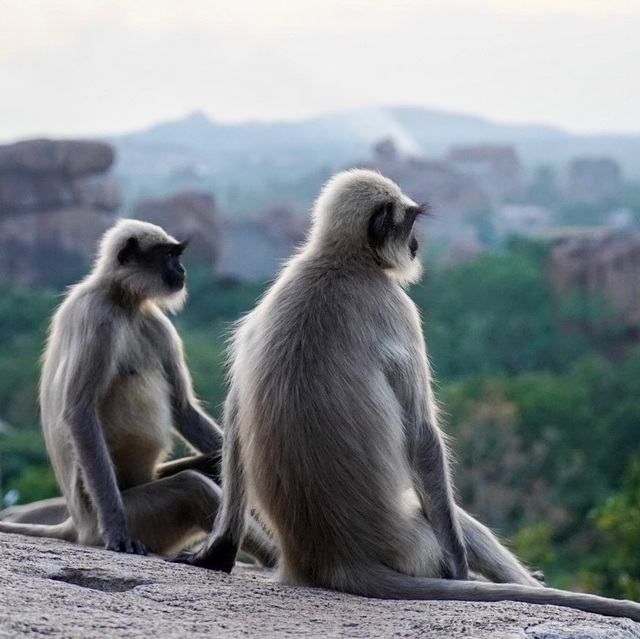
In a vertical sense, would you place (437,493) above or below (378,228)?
below

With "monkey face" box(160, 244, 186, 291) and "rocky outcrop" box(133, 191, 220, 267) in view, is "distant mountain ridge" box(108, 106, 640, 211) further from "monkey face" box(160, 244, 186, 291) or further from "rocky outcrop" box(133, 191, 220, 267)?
"monkey face" box(160, 244, 186, 291)

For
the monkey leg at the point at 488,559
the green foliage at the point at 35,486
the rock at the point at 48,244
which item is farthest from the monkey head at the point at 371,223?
the rock at the point at 48,244

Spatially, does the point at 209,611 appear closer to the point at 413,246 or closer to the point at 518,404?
the point at 413,246

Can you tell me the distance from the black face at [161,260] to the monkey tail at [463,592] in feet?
5.56

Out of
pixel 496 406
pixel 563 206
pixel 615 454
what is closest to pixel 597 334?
pixel 615 454

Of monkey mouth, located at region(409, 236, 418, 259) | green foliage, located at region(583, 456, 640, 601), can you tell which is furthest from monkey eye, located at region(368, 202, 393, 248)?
green foliage, located at region(583, 456, 640, 601)

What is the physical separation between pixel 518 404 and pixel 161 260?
24420 mm

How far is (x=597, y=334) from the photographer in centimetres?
4216

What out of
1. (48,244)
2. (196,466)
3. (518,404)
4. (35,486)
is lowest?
(35,486)

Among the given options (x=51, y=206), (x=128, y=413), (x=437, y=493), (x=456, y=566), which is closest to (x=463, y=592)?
(x=456, y=566)

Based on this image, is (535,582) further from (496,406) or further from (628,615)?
(496,406)

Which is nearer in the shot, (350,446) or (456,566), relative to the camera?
(350,446)

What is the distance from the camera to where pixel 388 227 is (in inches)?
159

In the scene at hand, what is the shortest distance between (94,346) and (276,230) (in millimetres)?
56586
